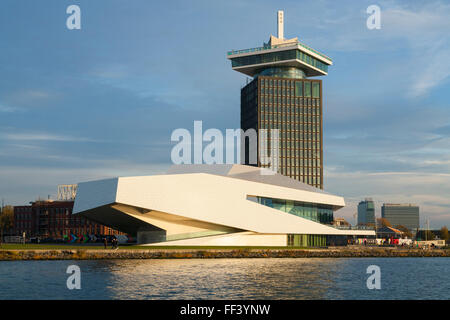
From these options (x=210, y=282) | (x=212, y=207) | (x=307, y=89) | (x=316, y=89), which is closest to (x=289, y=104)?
(x=307, y=89)

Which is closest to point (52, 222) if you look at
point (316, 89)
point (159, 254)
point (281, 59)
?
point (281, 59)

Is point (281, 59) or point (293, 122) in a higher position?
point (281, 59)

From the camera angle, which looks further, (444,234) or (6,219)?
(444,234)

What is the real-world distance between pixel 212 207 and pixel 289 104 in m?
74.3

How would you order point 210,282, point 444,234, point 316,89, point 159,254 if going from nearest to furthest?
point 210,282 < point 159,254 < point 316,89 < point 444,234

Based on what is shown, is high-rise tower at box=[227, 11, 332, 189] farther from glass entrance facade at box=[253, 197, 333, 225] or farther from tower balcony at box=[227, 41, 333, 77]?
glass entrance facade at box=[253, 197, 333, 225]

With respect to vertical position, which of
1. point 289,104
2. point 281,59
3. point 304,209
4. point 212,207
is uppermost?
point 281,59

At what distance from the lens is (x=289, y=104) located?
127375 millimetres

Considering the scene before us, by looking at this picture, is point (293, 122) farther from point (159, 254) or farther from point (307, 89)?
point (159, 254)

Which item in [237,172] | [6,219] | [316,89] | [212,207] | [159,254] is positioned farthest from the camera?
[6,219]

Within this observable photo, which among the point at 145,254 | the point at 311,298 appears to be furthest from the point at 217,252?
the point at 311,298

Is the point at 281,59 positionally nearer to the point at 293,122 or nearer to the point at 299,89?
the point at 299,89

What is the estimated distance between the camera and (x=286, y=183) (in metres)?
68.5
